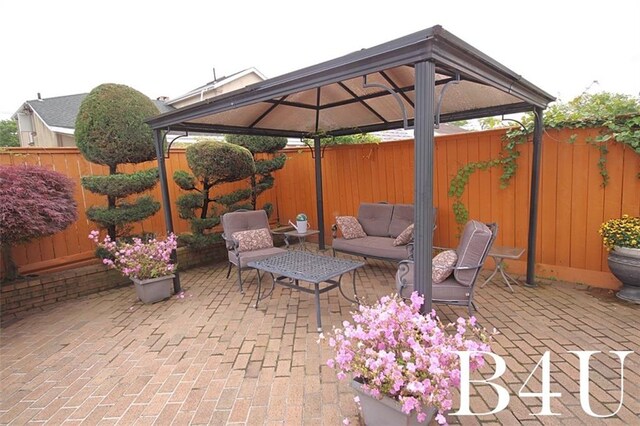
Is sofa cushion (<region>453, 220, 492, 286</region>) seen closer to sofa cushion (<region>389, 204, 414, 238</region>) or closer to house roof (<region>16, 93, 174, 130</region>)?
sofa cushion (<region>389, 204, 414, 238</region>)

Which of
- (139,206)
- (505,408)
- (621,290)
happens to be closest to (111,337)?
(139,206)

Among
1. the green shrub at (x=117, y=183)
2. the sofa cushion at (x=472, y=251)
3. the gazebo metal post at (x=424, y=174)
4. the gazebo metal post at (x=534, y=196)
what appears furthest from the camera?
the green shrub at (x=117, y=183)

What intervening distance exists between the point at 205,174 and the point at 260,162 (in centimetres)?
142

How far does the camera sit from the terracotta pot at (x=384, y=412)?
1.58 m

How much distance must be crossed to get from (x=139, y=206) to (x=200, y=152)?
1.17 metres

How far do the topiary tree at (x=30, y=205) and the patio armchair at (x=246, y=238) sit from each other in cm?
185

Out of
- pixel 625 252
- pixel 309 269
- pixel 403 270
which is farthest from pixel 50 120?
pixel 625 252

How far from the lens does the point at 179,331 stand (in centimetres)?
318

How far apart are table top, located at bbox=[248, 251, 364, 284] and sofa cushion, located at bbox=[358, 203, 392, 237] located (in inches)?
64.6

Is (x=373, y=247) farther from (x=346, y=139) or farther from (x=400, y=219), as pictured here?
(x=346, y=139)

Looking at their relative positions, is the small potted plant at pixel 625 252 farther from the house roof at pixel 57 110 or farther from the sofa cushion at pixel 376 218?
the house roof at pixel 57 110

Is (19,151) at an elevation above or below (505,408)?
above

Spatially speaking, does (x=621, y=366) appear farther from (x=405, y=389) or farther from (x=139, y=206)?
(x=139, y=206)

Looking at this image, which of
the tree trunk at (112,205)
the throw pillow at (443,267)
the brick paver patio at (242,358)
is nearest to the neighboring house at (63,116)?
the tree trunk at (112,205)
